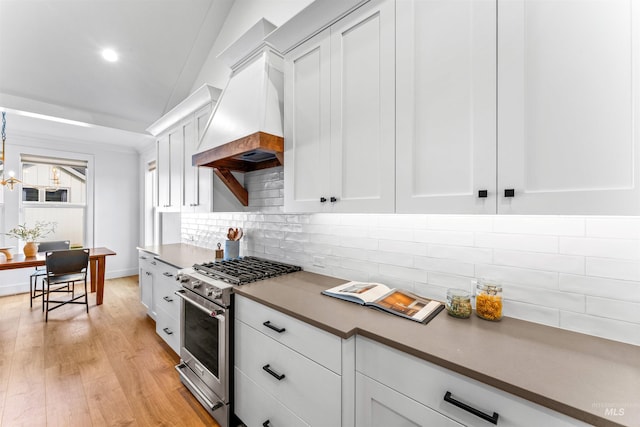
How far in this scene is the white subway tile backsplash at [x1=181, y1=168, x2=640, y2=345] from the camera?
3.29 ft

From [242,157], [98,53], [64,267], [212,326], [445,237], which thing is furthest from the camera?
[64,267]

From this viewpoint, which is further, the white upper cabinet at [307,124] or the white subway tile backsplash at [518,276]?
the white upper cabinet at [307,124]

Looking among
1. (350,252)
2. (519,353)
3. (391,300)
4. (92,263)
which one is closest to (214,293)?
(350,252)

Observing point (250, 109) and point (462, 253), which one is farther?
point (250, 109)

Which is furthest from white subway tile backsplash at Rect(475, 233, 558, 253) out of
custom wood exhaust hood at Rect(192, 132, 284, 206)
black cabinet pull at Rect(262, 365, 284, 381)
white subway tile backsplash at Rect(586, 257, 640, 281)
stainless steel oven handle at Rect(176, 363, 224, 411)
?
stainless steel oven handle at Rect(176, 363, 224, 411)

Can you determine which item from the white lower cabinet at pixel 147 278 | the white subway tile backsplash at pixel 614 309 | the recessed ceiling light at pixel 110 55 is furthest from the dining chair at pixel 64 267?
the white subway tile backsplash at pixel 614 309

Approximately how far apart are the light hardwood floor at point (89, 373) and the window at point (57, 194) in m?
1.79

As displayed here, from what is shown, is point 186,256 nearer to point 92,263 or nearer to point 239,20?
point 239,20

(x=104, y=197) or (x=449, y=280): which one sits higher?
(x=104, y=197)

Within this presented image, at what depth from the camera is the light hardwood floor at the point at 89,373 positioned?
1827 mm

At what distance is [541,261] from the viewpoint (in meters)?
1.15

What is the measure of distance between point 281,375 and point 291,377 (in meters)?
0.07

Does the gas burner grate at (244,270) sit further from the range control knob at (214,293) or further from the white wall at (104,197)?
the white wall at (104,197)

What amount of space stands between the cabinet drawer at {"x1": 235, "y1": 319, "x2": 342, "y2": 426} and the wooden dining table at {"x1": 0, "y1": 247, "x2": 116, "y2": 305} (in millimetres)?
3366
